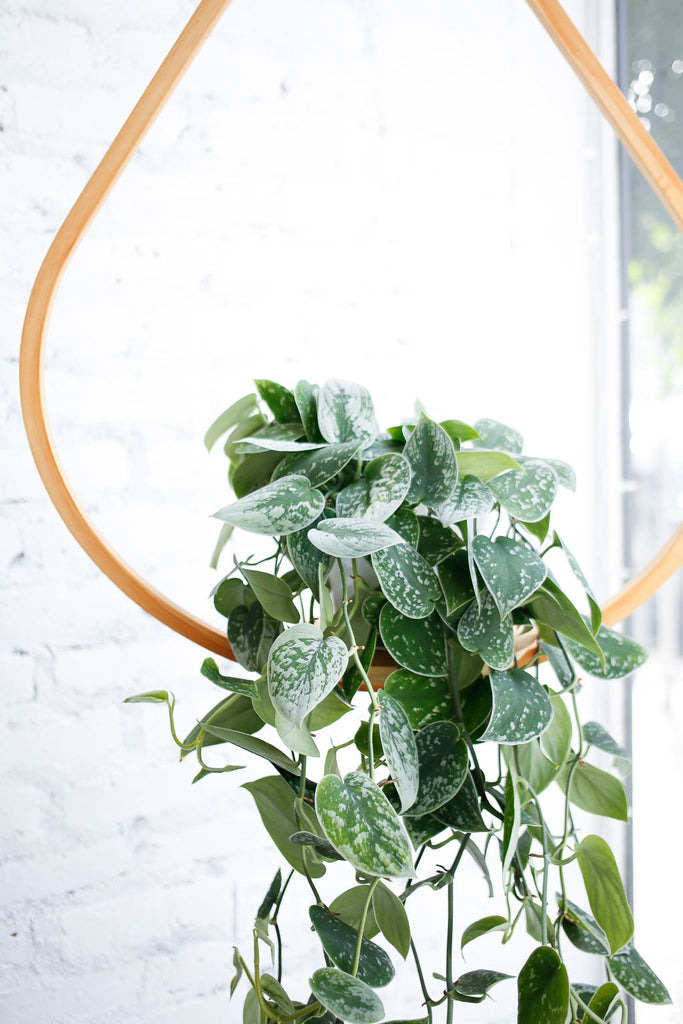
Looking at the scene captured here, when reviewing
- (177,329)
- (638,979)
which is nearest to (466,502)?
(638,979)

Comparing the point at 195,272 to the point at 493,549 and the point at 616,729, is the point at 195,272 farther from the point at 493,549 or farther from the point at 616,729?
the point at 616,729

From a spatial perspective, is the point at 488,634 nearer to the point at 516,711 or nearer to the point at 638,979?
the point at 516,711

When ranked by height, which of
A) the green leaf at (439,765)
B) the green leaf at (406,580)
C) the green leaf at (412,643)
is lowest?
the green leaf at (439,765)

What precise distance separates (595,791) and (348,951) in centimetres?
24

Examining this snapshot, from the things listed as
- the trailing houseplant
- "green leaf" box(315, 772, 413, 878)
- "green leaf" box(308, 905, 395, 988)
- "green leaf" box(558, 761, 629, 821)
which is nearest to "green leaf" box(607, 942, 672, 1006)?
the trailing houseplant

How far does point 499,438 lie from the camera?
0.64 m

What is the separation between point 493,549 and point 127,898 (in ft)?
2.47

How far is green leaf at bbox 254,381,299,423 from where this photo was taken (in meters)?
0.62

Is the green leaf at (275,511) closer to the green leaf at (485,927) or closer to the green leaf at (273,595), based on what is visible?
the green leaf at (273,595)

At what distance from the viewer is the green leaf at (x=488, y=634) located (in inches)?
20.1

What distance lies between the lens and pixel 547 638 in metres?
0.61

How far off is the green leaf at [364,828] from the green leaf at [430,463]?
18 cm

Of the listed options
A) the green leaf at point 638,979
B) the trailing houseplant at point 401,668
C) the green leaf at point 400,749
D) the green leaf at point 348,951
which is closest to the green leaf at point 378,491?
the trailing houseplant at point 401,668

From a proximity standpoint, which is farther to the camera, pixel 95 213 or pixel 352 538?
pixel 95 213
